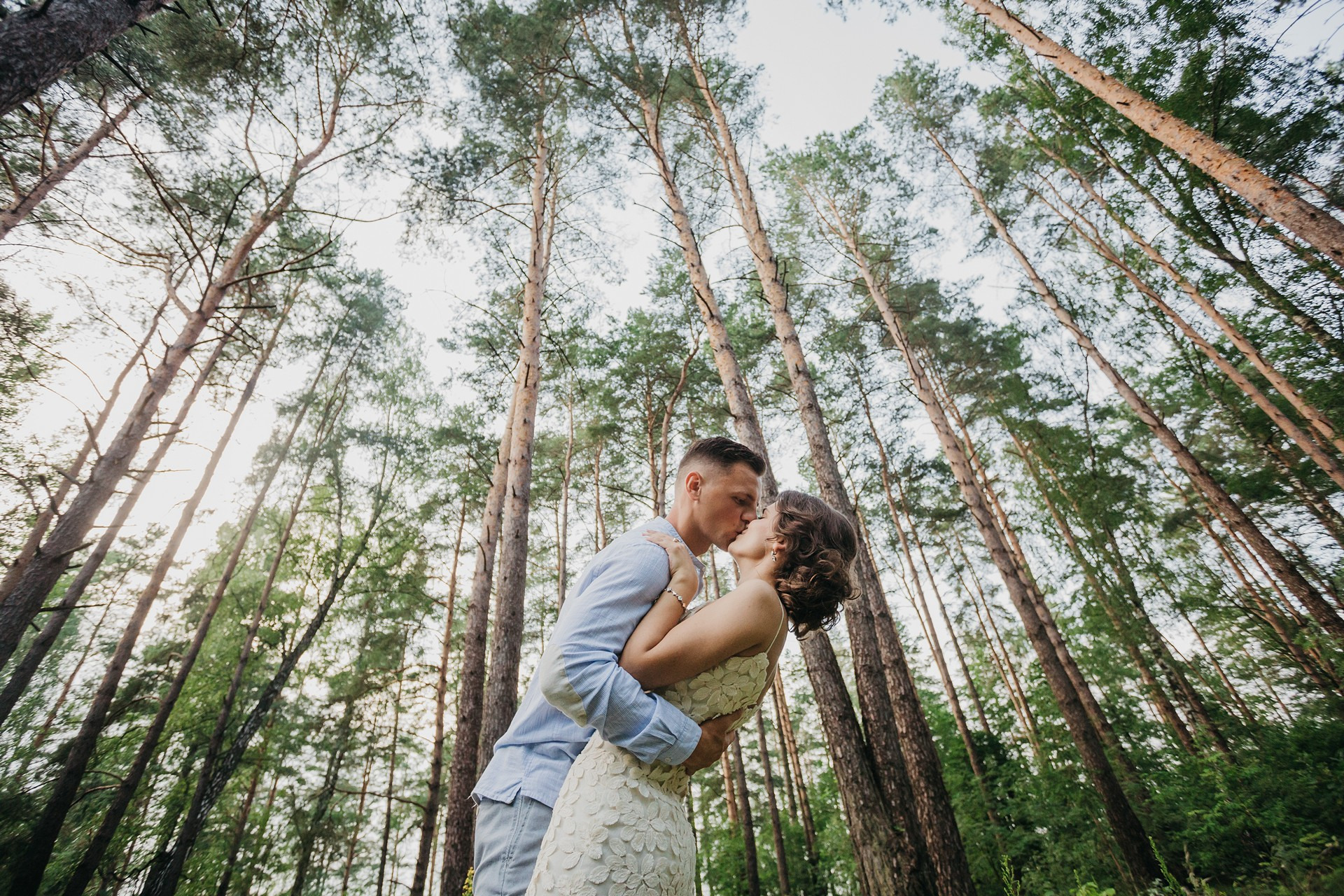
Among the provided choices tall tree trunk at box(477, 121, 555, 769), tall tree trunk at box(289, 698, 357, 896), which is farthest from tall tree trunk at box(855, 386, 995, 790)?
tall tree trunk at box(289, 698, 357, 896)

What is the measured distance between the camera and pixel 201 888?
10641mm

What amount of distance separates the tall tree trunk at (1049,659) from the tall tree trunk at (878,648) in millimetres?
1744

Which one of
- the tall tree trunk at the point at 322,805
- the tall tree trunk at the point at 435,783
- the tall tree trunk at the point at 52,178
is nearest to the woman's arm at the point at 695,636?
the tall tree trunk at the point at 52,178

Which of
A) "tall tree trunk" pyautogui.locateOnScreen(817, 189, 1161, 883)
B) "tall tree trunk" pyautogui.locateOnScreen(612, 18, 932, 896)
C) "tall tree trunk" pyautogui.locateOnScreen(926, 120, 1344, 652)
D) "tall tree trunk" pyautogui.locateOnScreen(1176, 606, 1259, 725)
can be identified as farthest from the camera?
"tall tree trunk" pyautogui.locateOnScreen(1176, 606, 1259, 725)

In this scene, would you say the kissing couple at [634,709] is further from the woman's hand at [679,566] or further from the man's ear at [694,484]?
the man's ear at [694,484]

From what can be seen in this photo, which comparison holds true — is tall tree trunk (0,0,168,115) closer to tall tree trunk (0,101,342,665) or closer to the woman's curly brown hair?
tall tree trunk (0,101,342,665)

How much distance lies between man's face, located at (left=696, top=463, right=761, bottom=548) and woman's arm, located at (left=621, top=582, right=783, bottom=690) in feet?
1.27

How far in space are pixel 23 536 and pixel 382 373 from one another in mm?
7029

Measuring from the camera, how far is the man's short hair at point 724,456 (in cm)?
163

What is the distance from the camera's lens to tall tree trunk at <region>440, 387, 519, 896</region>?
5.29m

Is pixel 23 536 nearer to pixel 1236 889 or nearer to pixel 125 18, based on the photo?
pixel 125 18

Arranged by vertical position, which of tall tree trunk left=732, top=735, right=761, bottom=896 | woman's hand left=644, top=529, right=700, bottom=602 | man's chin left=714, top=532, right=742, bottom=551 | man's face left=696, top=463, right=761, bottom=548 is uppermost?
man's face left=696, top=463, right=761, bottom=548

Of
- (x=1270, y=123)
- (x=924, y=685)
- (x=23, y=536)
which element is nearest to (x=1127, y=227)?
(x=1270, y=123)

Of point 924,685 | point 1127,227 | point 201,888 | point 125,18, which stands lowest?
point 201,888
